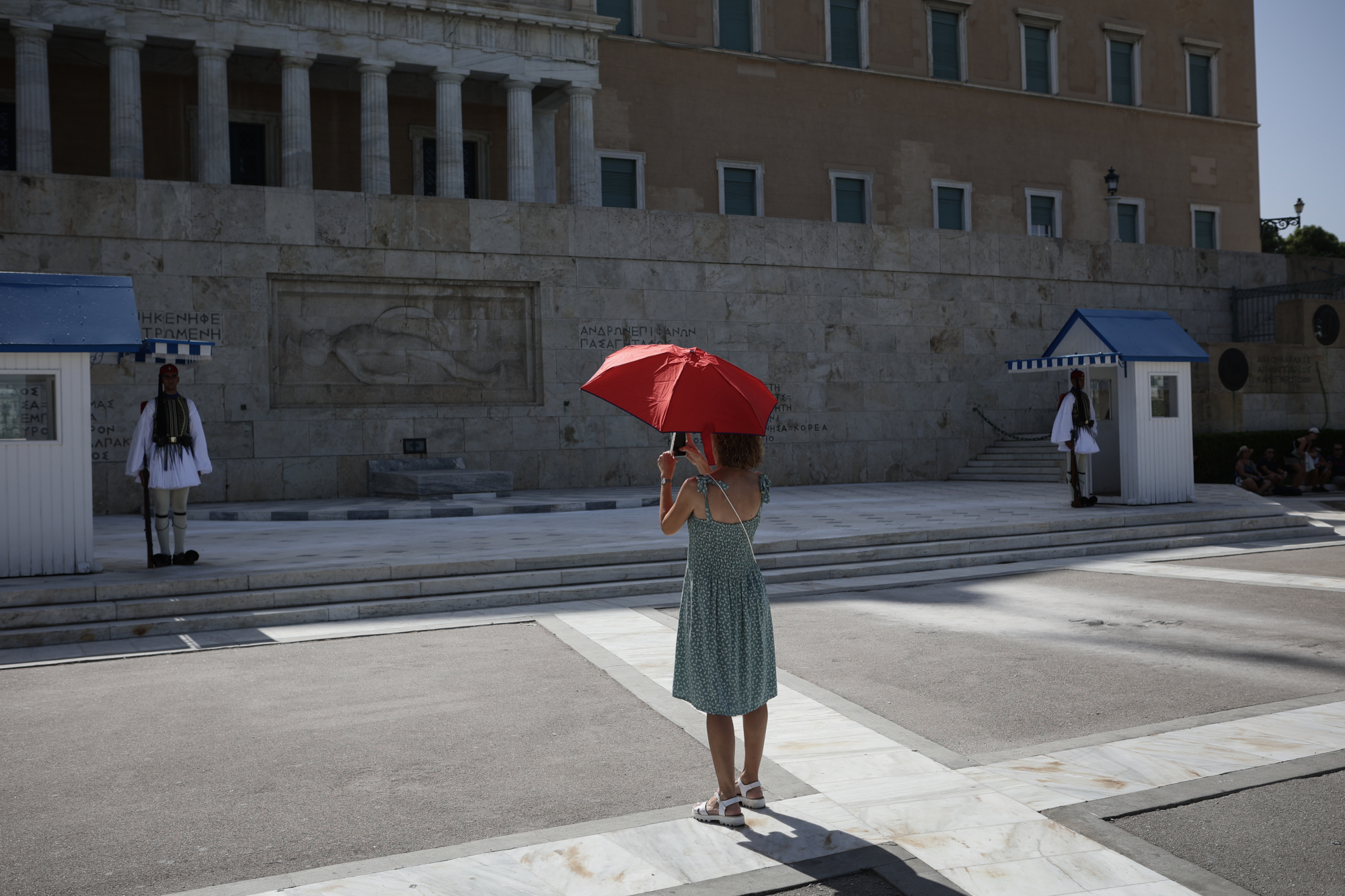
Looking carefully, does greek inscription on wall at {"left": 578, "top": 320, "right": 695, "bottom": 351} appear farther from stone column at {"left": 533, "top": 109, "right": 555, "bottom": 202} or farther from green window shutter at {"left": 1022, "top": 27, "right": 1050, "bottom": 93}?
green window shutter at {"left": 1022, "top": 27, "right": 1050, "bottom": 93}

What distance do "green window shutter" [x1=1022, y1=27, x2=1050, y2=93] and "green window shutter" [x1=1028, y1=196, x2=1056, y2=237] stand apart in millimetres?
3669

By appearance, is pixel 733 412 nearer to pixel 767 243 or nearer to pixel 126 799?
pixel 126 799

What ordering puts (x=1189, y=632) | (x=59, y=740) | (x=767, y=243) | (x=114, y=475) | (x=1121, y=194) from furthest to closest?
(x=1121, y=194) < (x=767, y=243) < (x=114, y=475) < (x=1189, y=632) < (x=59, y=740)

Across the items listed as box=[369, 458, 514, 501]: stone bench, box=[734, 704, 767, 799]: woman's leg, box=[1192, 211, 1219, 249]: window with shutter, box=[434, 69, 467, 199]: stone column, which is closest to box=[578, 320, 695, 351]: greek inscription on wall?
box=[369, 458, 514, 501]: stone bench

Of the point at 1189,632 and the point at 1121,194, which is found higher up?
the point at 1121,194

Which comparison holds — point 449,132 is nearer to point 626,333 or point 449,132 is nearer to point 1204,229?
point 626,333

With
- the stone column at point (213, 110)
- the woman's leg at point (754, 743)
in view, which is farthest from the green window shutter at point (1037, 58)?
the woman's leg at point (754, 743)

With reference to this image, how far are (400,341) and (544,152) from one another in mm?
11159

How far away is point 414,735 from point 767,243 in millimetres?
18795

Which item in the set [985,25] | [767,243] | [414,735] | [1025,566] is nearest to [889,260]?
[767,243]

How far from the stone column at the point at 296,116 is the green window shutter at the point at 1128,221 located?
27248 mm

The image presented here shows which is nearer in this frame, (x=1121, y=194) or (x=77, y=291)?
(x=77, y=291)

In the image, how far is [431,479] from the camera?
19.1m

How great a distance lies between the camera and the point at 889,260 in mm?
24828
